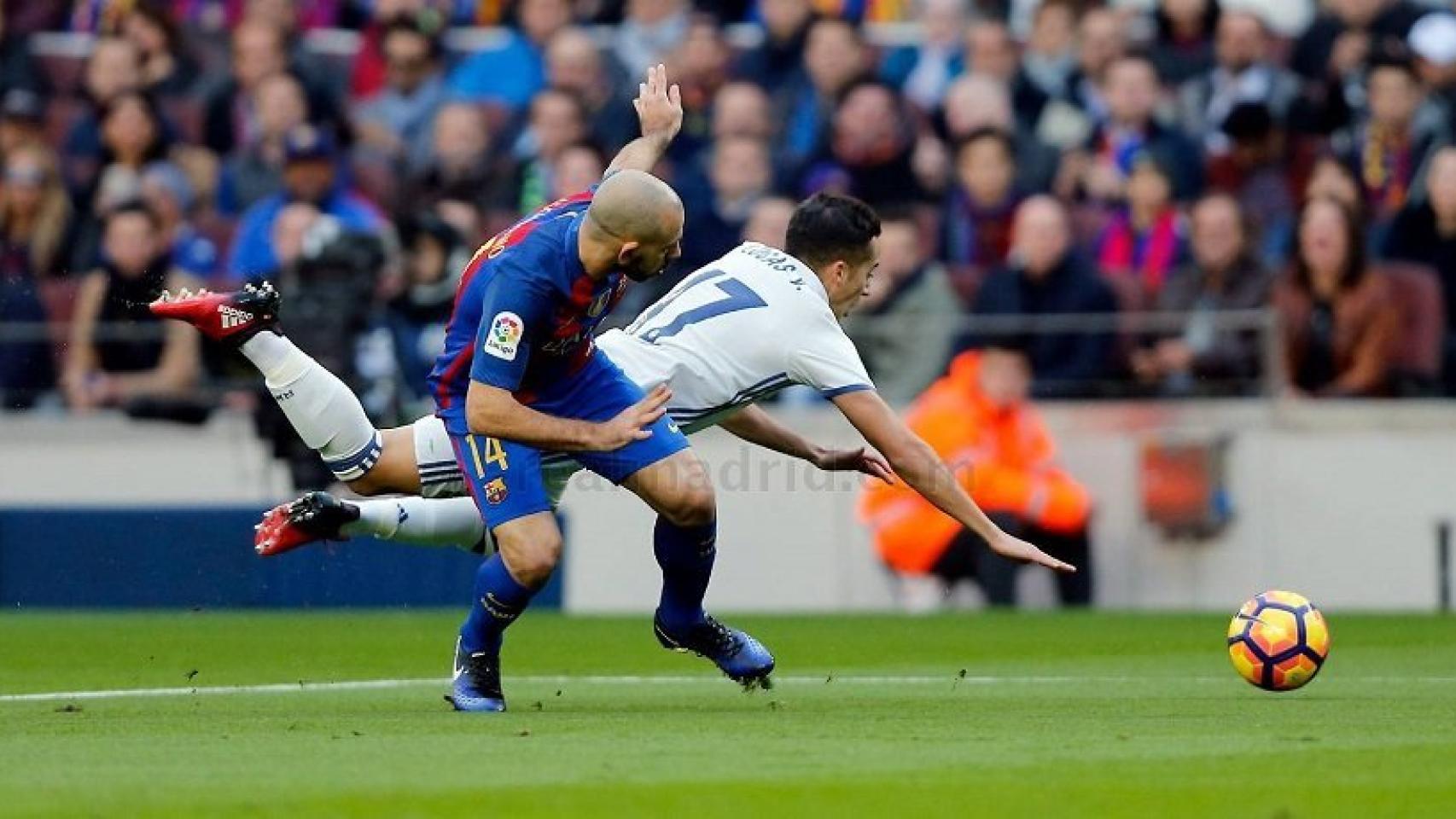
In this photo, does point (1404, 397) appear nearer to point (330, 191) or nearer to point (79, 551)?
point (330, 191)

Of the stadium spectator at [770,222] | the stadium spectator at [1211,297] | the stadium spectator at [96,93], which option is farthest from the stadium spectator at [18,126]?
the stadium spectator at [1211,297]

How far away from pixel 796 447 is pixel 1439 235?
7301 mm

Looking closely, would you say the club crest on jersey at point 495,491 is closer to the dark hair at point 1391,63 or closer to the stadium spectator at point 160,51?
the dark hair at point 1391,63

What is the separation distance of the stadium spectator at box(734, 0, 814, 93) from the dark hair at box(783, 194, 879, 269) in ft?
29.2

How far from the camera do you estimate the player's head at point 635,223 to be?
363 inches

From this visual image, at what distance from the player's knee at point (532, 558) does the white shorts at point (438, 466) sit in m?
1.04

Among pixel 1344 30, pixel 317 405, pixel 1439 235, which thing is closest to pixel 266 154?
pixel 1344 30

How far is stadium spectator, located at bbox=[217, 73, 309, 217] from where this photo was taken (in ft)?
64.4

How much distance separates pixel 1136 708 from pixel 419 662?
431cm

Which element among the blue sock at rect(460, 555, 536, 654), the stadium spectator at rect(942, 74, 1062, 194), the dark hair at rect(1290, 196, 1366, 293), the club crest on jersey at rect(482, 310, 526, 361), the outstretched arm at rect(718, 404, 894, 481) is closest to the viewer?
the club crest on jersey at rect(482, 310, 526, 361)

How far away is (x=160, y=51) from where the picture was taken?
2086 centimetres

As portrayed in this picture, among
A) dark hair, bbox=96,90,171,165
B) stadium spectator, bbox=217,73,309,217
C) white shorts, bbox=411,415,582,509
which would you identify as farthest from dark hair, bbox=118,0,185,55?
white shorts, bbox=411,415,582,509

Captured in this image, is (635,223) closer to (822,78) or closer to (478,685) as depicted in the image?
(478,685)

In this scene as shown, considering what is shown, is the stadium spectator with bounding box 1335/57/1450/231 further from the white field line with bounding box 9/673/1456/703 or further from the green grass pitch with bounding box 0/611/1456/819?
the white field line with bounding box 9/673/1456/703
